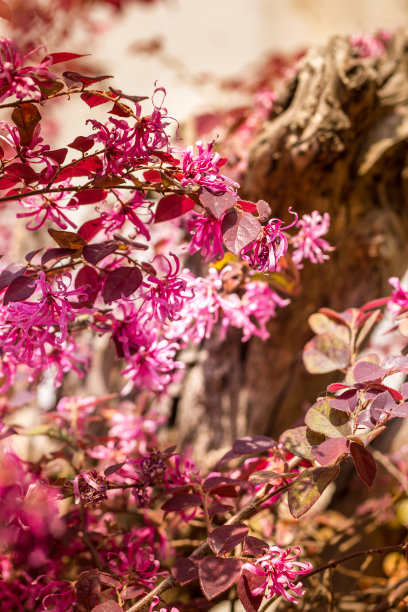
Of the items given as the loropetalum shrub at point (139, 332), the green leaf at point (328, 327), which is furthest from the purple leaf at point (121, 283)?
the green leaf at point (328, 327)

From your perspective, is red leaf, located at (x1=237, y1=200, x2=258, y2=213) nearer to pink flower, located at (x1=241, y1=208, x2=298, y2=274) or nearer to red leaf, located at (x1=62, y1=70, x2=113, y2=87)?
pink flower, located at (x1=241, y1=208, x2=298, y2=274)

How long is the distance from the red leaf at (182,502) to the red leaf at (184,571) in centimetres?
9

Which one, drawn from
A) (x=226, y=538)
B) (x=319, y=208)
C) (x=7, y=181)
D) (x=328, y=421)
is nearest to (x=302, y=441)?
(x=328, y=421)

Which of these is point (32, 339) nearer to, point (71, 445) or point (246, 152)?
point (71, 445)

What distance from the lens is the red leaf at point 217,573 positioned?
1.76 ft

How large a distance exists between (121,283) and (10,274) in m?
0.13

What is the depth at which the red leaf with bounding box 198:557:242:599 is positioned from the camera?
0.54 m

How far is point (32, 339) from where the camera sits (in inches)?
25.2

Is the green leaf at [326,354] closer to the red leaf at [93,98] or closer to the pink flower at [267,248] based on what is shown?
the pink flower at [267,248]

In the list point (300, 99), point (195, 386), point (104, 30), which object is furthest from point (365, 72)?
point (104, 30)

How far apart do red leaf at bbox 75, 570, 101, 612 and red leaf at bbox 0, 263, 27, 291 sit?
0.37 metres

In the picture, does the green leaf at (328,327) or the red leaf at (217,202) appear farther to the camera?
the green leaf at (328,327)

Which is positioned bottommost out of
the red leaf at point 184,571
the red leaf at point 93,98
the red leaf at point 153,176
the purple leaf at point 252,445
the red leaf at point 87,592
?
the red leaf at point 87,592

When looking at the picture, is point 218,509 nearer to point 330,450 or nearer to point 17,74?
point 330,450
